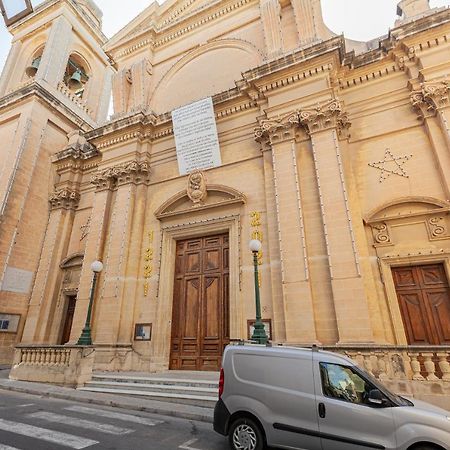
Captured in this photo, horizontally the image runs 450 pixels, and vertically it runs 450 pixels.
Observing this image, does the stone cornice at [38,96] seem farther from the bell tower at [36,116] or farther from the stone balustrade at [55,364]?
the stone balustrade at [55,364]

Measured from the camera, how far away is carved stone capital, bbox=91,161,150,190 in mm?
12680

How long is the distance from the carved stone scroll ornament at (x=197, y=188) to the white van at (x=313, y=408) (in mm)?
7387

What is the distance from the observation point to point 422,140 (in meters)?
8.95

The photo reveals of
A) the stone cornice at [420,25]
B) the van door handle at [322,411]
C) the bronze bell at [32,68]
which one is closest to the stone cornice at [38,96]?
the bronze bell at [32,68]

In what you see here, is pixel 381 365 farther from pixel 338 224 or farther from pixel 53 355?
pixel 53 355

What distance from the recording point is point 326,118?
31.2 feet

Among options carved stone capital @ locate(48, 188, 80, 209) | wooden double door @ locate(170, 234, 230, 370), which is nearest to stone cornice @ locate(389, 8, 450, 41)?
wooden double door @ locate(170, 234, 230, 370)

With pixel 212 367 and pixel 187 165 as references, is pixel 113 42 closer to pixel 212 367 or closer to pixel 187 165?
pixel 187 165

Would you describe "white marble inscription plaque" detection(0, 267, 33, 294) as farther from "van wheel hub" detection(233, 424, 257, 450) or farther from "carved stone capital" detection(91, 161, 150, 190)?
"van wheel hub" detection(233, 424, 257, 450)

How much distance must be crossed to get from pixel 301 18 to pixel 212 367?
1292 cm

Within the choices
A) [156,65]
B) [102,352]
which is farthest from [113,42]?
[102,352]

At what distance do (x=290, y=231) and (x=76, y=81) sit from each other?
65.1 ft

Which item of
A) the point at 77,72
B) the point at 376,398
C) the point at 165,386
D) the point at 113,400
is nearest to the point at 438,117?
the point at 376,398

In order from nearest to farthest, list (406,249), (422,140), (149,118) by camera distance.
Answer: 1. (406,249)
2. (422,140)
3. (149,118)
